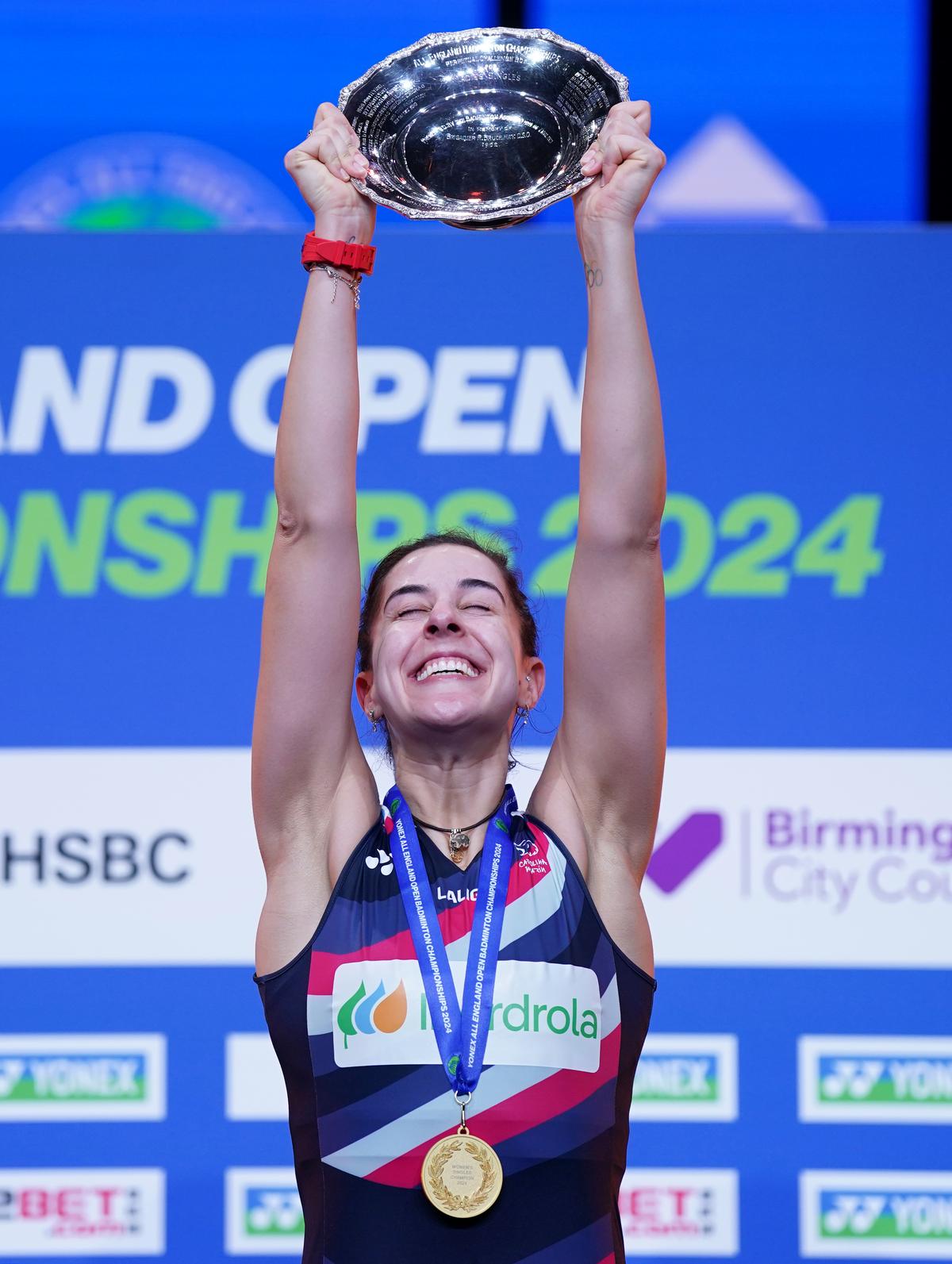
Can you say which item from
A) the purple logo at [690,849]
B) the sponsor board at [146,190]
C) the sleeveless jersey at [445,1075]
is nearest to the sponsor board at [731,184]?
the sponsor board at [146,190]

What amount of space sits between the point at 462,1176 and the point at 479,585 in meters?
0.74

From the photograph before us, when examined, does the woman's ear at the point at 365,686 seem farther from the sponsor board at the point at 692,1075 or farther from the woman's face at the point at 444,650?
the sponsor board at the point at 692,1075

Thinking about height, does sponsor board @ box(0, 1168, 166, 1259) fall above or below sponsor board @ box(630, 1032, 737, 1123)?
below

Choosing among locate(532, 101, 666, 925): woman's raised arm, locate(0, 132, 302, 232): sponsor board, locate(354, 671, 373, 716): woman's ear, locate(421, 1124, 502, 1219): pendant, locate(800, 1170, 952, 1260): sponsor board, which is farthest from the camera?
locate(0, 132, 302, 232): sponsor board

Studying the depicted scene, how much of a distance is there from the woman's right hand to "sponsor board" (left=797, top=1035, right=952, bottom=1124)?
6.93 feet

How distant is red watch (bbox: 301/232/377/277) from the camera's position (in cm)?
187

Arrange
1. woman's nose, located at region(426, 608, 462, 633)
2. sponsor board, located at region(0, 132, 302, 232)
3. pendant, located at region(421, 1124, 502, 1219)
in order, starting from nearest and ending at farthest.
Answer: pendant, located at region(421, 1124, 502, 1219)
woman's nose, located at region(426, 608, 462, 633)
sponsor board, located at region(0, 132, 302, 232)

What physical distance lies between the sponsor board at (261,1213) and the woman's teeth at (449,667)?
177 centimetres

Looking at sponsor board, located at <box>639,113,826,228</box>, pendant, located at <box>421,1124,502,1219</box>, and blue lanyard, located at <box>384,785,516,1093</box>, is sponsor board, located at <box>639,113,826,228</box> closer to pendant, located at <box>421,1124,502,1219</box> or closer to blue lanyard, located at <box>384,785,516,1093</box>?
blue lanyard, located at <box>384,785,516,1093</box>

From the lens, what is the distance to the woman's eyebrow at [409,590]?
1967 mm

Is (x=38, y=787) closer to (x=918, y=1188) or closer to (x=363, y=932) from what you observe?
(x=363, y=932)

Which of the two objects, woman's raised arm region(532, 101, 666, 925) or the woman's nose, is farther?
the woman's nose

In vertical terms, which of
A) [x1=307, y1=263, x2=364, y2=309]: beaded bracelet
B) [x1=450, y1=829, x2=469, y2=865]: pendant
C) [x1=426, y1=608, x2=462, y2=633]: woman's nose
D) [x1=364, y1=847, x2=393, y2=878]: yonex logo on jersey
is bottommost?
[x1=364, y1=847, x2=393, y2=878]: yonex logo on jersey

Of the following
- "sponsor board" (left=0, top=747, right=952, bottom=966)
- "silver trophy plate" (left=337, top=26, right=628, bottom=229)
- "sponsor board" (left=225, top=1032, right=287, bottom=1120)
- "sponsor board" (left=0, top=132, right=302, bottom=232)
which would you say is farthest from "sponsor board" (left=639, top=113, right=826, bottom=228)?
"sponsor board" (left=225, top=1032, right=287, bottom=1120)
